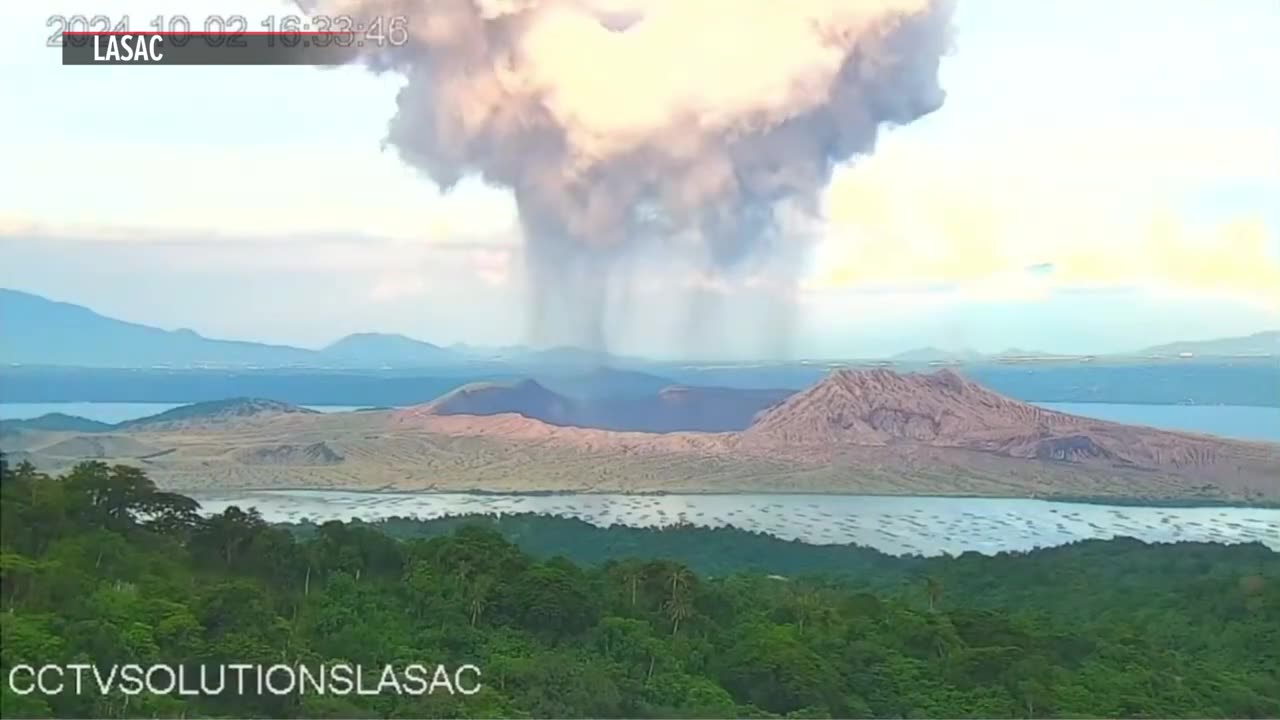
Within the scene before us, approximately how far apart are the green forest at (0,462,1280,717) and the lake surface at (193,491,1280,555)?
279 centimetres

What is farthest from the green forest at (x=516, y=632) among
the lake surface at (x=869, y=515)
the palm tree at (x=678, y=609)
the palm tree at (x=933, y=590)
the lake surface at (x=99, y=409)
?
the lake surface at (x=99, y=409)

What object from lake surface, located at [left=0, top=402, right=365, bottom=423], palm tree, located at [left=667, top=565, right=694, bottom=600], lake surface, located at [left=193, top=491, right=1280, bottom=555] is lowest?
lake surface, located at [left=193, top=491, right=1280, bottom=555]

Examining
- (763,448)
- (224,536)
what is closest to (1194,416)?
(763,448)

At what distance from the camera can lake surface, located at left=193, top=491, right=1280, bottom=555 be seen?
1084cm

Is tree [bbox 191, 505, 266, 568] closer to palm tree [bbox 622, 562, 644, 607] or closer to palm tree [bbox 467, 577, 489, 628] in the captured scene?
palm tree [bbox 467, 577, 489, 628]

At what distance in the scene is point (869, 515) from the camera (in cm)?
1191

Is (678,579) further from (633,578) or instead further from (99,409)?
(99,409)

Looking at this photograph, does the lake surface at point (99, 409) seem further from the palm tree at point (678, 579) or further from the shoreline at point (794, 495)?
the palm tree at point (678, 579)

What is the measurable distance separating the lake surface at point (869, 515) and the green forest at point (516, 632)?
9.15ft

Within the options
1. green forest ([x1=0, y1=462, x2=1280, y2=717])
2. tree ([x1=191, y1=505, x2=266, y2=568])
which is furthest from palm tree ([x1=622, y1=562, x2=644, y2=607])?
tree ([x1=191, y1=505, x2=266, y2=568])

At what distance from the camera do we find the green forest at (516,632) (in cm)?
531

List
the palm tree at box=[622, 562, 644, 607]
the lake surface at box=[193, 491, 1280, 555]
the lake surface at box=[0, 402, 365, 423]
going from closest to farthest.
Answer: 1. the palm tree at box=[622, 562, 644, 607]
2. the lake surface at box=[0, 402, 365, 423]
3. the lake surface at box=[193, 491, 1280, 555]

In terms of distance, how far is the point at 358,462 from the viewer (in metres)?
11.6

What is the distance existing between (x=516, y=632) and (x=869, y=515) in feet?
20.5
